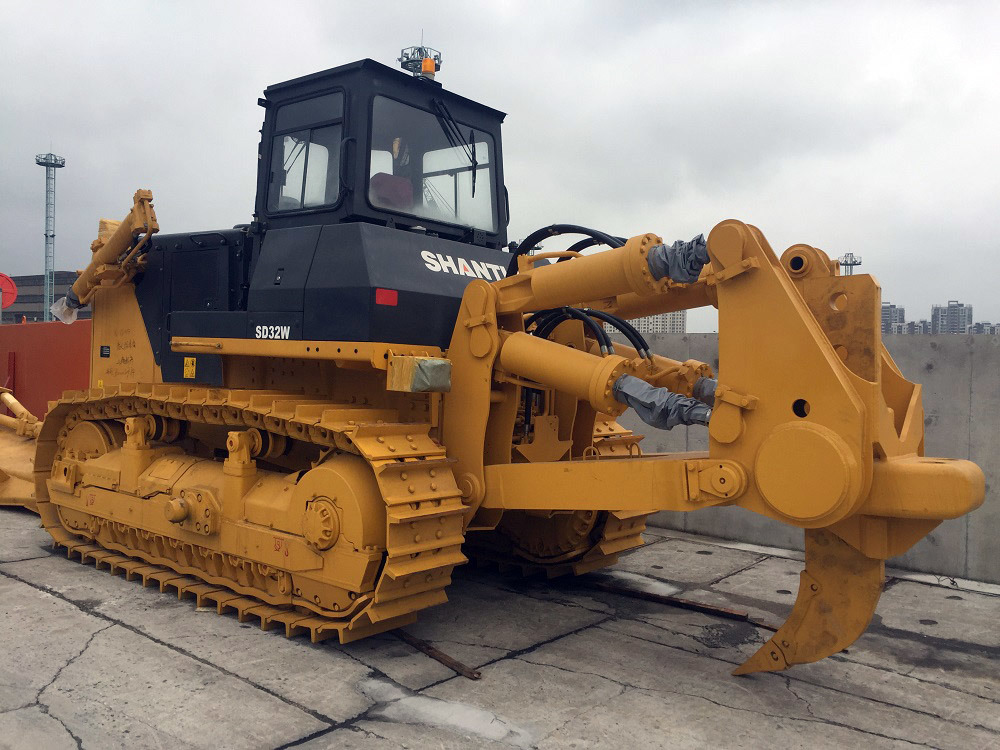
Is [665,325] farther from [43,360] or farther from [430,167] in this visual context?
[43,360]

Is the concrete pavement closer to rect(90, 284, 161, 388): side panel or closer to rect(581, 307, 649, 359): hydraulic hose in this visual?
rect(90, 284, 161, 388): side panel

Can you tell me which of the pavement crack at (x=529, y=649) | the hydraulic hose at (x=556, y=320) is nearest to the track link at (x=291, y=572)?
the pavement crack at (x=529, y=649)

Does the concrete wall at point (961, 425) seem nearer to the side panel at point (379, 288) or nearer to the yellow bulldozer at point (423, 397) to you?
the yellow bulldozer at point (423, 397)

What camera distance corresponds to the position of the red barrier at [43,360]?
1088 cm

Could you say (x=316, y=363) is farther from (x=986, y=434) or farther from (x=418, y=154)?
(x=986, y=434)

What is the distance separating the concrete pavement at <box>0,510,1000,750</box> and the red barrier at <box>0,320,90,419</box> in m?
5.26

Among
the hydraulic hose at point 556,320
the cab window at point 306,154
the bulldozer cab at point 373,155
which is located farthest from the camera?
the cab window at point 306,154

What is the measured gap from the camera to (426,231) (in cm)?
582

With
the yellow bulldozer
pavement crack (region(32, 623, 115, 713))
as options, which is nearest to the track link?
the yellow bulldozer

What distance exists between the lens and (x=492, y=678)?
443 centimetres

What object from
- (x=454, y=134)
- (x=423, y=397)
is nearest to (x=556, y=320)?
(x=423, y=397)

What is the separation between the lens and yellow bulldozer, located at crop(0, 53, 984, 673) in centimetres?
388

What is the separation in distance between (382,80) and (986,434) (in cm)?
560

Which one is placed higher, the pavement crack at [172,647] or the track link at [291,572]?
the track link at [291,572]
